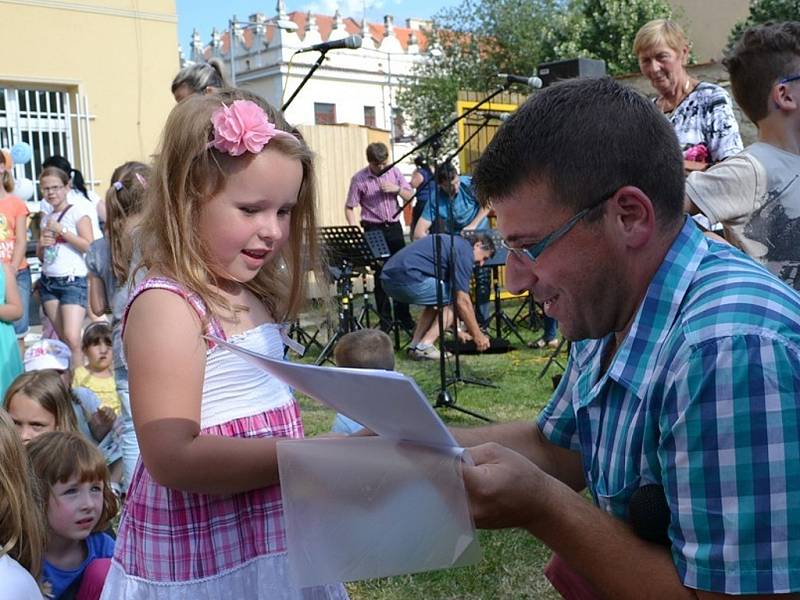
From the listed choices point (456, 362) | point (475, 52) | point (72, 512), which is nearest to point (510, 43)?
point (475, 52)

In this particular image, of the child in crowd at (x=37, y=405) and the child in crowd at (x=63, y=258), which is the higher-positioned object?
the child in crowd at (x=63, y=258)

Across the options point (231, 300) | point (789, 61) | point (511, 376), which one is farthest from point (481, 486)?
point (511, 376)

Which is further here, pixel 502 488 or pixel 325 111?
pixel 325 111

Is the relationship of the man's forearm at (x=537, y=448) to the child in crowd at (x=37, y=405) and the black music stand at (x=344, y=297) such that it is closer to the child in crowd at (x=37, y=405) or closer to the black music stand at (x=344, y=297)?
the child in crowd at (x=37, y=405)

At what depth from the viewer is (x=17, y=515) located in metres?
2.14

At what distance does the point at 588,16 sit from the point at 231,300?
28.0 meters

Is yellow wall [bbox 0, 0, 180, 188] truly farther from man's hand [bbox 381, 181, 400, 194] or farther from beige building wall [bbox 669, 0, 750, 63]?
beige building wall [bbox 669, 0, 750, 63]

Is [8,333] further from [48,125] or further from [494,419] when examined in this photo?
[48,125]

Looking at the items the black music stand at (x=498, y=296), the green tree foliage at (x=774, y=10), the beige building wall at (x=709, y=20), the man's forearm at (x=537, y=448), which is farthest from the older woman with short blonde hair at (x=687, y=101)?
the beige building wall at (x=709, y=20)

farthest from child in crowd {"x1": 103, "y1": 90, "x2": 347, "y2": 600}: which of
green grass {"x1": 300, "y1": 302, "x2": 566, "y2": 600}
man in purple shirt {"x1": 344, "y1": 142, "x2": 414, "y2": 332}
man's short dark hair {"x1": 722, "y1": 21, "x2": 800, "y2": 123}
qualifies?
man in purple shirt {"x1": 344, "y1": 142, "x2": 414, "y2": 332}

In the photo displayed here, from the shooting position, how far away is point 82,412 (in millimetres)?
4512

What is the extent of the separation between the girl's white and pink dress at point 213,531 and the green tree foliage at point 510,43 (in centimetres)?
2598

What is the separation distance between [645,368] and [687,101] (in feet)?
11.6

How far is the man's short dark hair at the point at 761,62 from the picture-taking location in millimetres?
3002
